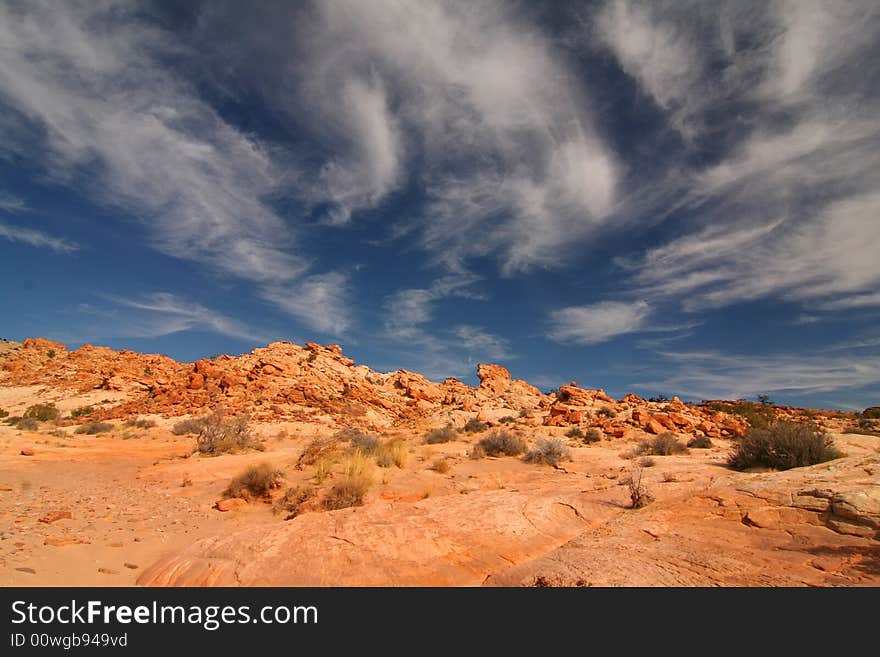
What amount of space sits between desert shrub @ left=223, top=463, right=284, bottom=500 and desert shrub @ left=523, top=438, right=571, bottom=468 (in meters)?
10.3

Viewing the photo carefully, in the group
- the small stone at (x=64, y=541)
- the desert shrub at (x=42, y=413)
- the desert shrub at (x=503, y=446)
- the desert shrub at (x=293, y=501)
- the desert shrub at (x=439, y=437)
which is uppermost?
the desert shrub at (x=42, y=413)

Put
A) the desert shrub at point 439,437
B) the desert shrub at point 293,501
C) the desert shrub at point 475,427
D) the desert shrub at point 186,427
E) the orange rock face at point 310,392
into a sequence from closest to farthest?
the desert shrub at point 293,501
the desert shrub at point 439,437
the desert shrub at point 186,427
the desert shrub at point 475,427
the orange rock face at point 310,392

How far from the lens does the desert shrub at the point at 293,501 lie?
1002cm

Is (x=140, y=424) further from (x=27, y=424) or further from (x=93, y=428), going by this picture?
(x=27, y=424)

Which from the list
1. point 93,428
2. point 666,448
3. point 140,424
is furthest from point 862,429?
point 93,428

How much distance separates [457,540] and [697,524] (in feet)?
11.6

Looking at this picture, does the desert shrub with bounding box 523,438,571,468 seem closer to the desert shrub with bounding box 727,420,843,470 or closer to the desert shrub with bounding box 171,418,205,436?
the desert shrub with bounding box 727,420,843,470

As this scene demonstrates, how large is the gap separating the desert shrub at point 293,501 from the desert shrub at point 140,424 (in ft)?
71.4

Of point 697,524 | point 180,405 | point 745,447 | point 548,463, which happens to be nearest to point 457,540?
point 697,524

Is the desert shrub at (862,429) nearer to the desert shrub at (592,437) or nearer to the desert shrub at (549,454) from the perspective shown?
the desert shrub at (592,437)

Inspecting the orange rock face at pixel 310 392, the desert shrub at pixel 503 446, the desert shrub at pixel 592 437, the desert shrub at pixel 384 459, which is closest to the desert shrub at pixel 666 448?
the desert shrub at pixel 592 437

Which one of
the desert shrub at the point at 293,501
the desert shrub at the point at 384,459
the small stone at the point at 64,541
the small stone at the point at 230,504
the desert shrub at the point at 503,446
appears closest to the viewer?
the small stone at the point at 64,541

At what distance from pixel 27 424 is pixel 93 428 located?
319cm
